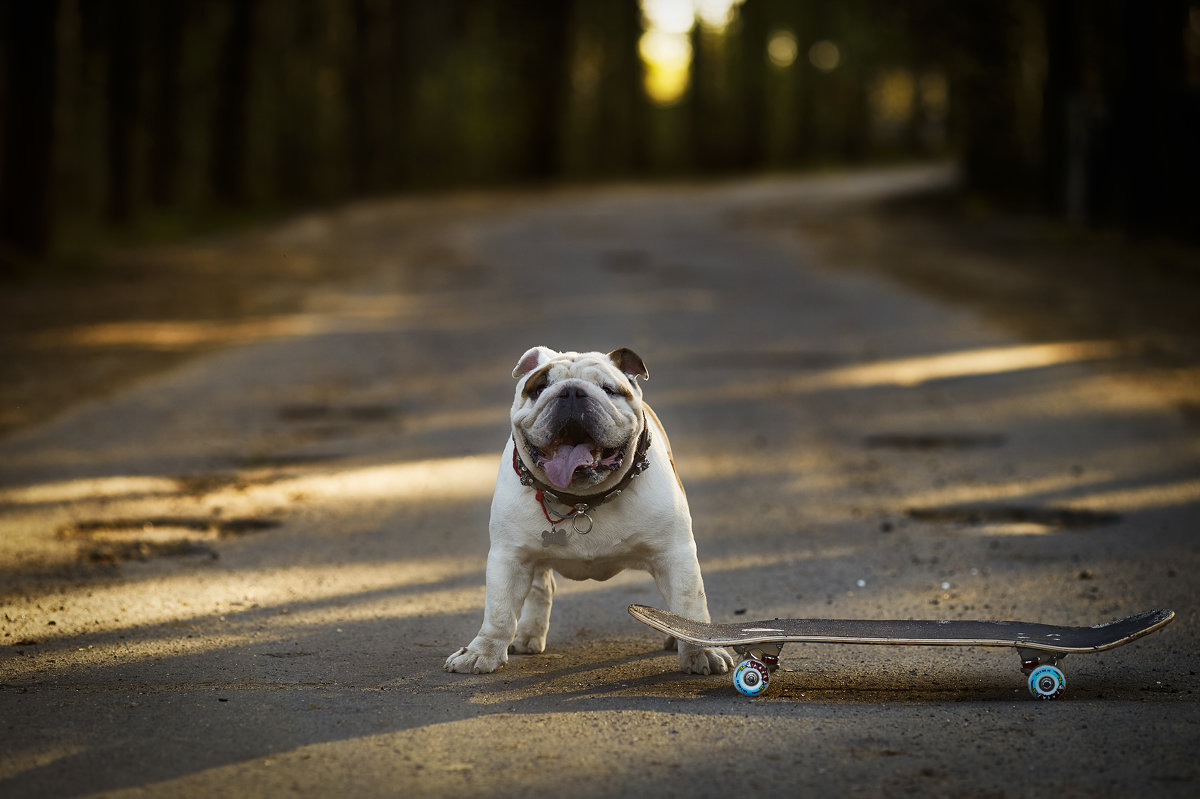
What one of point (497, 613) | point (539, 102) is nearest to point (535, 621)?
point (497, 613)

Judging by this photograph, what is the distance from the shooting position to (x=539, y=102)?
44125mm

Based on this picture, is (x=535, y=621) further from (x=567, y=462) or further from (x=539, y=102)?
(x=539, y=102)

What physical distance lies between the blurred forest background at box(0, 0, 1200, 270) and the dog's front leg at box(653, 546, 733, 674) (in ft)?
63.6

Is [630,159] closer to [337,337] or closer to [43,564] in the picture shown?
[337,337]

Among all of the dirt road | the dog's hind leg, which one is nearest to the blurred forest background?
the dirt road

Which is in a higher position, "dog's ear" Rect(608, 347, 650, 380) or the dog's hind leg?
"dog's ear" Rect(608, 347, 650, 380)

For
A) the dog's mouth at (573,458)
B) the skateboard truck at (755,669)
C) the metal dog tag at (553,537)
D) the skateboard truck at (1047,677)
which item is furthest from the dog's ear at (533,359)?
the skateboard truck at (1047,677)

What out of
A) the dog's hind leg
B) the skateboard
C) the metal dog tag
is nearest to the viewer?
the skateboard

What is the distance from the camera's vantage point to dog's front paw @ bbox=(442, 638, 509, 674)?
5008mm

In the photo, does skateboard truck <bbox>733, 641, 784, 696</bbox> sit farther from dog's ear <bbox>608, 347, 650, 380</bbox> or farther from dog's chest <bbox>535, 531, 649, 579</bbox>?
dog's ear <bbox>608, 347, 650, 380</bbox>

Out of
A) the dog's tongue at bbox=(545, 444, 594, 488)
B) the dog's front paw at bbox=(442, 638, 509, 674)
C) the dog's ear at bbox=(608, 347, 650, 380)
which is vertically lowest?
the dog's front paw at bbox=(442, 638, 509, 674)

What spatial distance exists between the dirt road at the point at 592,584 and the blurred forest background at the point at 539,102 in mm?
9473

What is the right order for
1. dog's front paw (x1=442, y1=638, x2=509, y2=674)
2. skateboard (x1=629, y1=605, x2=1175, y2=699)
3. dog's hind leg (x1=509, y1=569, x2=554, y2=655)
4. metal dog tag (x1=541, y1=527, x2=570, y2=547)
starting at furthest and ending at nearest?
dog's hind leg (x1=509, y1=569, x2=554, y2=655) → dog's front paw (x1=442, y1=638, x2=509, y2=674) → metal dog tag (x1=541, y1=527, x2=570, y2=547) → skateboard (x1=629, y1=605, x2=1175, y2=699)

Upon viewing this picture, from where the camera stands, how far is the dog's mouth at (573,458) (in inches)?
184
